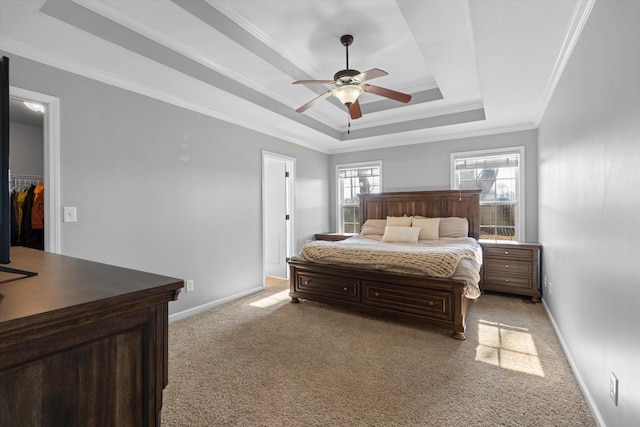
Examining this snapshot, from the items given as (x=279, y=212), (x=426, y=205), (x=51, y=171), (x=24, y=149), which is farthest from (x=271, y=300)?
(x=24, y=149)

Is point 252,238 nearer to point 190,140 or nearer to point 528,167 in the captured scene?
point 190,140

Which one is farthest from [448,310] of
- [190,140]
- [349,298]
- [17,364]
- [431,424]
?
[190,140]

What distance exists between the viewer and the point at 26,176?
3.58 meters

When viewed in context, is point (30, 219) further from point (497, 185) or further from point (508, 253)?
point (497, 185)

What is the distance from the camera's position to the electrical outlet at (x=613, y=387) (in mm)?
1385

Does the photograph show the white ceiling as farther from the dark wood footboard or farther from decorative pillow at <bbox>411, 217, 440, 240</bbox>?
the dark wood footboard

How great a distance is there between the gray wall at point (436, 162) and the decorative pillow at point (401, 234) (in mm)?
1115

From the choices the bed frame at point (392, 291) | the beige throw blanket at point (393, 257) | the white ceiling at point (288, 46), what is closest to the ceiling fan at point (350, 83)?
the white ceiling at point (288, 46)

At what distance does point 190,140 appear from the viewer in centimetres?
338

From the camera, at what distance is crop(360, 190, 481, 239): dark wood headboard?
14.8ft

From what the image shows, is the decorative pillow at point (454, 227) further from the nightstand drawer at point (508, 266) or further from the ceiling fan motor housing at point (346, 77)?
the ceiling fan motor housing at point (346, 77)

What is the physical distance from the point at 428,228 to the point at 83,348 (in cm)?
431

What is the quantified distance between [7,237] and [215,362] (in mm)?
1833

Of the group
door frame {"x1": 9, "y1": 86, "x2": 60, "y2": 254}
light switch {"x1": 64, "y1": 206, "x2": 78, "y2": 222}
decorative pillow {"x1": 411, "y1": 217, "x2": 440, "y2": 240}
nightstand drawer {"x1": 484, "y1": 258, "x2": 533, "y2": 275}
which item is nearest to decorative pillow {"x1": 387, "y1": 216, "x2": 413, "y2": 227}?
decorative pillow {"x1": 411, "y1": 217, "x2": 440, "y2": 240}
